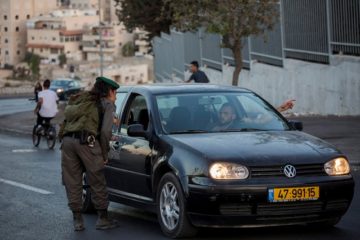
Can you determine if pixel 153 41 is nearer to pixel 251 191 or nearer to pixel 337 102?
pixel 337 102

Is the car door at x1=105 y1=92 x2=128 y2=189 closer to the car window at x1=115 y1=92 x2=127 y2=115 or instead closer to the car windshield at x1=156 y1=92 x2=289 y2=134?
the car window at x1=115 y1=92 x2=127 y2=115

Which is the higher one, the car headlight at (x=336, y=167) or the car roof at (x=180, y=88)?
the car roof at (x=180, y=88)

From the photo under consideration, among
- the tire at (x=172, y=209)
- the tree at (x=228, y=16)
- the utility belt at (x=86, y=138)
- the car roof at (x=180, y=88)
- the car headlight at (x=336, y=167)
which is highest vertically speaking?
the tree at (x=228, y=16)

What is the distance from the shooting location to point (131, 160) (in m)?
10.9

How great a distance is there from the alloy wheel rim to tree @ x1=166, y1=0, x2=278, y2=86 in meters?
15.8

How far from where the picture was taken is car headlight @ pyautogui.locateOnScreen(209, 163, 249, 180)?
31.0ft

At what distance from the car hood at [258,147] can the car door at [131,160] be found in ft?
1.63

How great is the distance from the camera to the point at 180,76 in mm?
49719

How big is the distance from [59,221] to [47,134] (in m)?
13.2

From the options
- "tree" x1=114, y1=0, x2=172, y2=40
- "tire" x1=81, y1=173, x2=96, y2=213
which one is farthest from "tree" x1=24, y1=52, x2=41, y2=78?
"tire" x1=81, y1=173, x2=96, y2=213

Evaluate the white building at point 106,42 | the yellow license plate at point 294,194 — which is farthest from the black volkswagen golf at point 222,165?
the white building at point 106,42

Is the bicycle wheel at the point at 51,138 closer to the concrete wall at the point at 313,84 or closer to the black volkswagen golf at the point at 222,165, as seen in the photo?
the concrete wall at the point at 313,84

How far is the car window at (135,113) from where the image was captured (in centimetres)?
1121

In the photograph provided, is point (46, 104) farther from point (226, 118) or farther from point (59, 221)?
point (226, 118)
